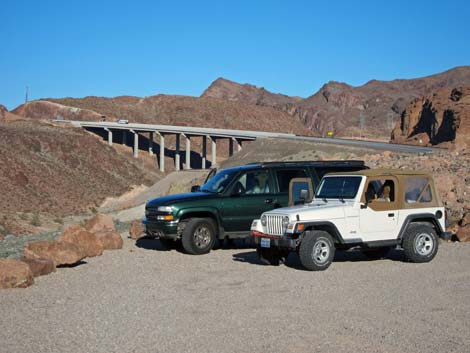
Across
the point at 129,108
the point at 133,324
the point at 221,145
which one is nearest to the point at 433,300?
the point at 133,324

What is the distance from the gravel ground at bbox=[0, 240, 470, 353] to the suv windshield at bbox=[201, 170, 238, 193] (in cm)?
250

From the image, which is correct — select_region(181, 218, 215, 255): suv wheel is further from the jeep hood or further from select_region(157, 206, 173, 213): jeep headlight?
the jeep hood

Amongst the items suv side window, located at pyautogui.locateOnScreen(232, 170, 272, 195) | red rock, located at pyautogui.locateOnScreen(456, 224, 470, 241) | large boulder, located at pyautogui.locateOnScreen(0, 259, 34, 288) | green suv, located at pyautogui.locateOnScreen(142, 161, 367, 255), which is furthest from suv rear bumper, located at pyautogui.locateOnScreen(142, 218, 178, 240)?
red rock, located at pyautogui.locateOnScreen(456, 224, 470, 241)

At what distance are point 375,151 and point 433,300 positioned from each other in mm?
43038

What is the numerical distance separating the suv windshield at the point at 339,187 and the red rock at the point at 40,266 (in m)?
5.44

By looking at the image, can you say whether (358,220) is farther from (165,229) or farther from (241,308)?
(165,229)

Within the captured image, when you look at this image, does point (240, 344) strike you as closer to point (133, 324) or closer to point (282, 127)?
point (133, 324)

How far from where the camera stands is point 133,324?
831 centimetres

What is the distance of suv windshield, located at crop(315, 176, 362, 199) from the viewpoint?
13.0m

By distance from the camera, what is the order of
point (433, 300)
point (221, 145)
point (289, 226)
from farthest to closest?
point (221, 145)
point (289, 226)
point (433, 300)

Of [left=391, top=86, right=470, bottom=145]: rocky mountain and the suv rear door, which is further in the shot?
[left=391, top=86, right=470, bottom=145]: rocky mountain

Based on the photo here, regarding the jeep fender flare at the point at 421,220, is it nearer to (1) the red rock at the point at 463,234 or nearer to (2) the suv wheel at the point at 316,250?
(2) the suv wheel at the point at 316,250

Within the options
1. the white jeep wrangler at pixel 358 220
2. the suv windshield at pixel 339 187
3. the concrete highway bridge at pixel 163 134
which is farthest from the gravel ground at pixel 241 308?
the concrete highway bridge at pixel 163 134

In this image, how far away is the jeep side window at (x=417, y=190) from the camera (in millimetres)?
13414
